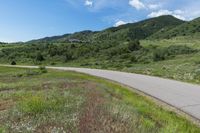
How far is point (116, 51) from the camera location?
84312 mm

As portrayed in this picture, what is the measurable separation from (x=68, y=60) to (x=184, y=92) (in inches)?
2740

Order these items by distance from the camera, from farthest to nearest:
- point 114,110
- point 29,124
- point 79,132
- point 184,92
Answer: point 184,92 < point 114,110 < point 29,124 < point 79,132

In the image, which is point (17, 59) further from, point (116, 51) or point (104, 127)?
point (104, 127)

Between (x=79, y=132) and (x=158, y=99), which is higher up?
(x=79, y=132)

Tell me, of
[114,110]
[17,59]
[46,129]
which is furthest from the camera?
[17,59]

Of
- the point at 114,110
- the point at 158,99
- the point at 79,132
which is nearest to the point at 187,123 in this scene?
the point at 114,110

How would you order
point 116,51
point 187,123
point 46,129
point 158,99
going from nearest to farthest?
point 46,129
point 187,123
point 158,99
point 116,51

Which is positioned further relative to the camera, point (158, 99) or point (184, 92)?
point (184, 92)

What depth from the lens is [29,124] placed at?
26.5 ft

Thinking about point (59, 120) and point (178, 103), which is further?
point (178, 103)

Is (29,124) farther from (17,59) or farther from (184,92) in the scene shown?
(17,59)

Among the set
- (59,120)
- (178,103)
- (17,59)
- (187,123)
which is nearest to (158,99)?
(178,103)

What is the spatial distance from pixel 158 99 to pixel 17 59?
298 feet

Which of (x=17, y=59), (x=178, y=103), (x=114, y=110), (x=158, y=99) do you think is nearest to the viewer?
(x=114, y=110)
